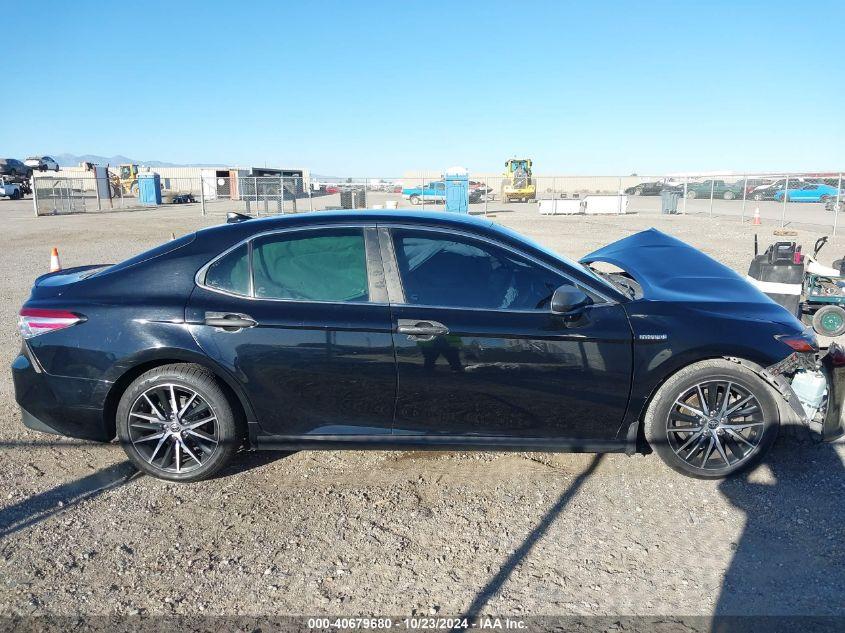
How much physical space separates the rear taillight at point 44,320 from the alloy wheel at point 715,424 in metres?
3.58

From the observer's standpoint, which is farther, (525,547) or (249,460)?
(249,460)

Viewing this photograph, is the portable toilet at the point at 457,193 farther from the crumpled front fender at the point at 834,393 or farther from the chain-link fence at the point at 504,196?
the crumpled front fender at the point at 834,393

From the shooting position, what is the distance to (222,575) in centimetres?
301

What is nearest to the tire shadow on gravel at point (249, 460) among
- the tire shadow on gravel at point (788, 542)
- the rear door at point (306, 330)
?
the rear door at point (306, 330)

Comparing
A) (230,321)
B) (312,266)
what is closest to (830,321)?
(312,266)

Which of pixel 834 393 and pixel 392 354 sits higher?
pixel 392 354

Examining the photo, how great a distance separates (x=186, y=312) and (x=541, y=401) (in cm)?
212

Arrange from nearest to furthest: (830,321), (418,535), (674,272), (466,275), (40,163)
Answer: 1. (418,535)
2. (466,275)
3. (674,272)
4. (830,321)
5. (40,163)

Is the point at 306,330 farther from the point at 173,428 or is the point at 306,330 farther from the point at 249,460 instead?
the point at 249,460

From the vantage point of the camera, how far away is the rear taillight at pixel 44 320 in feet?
12.2

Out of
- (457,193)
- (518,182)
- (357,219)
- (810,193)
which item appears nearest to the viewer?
(357,219)

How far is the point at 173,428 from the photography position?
3.77 m

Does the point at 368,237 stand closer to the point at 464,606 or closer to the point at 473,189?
the point at 464,606

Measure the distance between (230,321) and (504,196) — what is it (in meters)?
45.4
